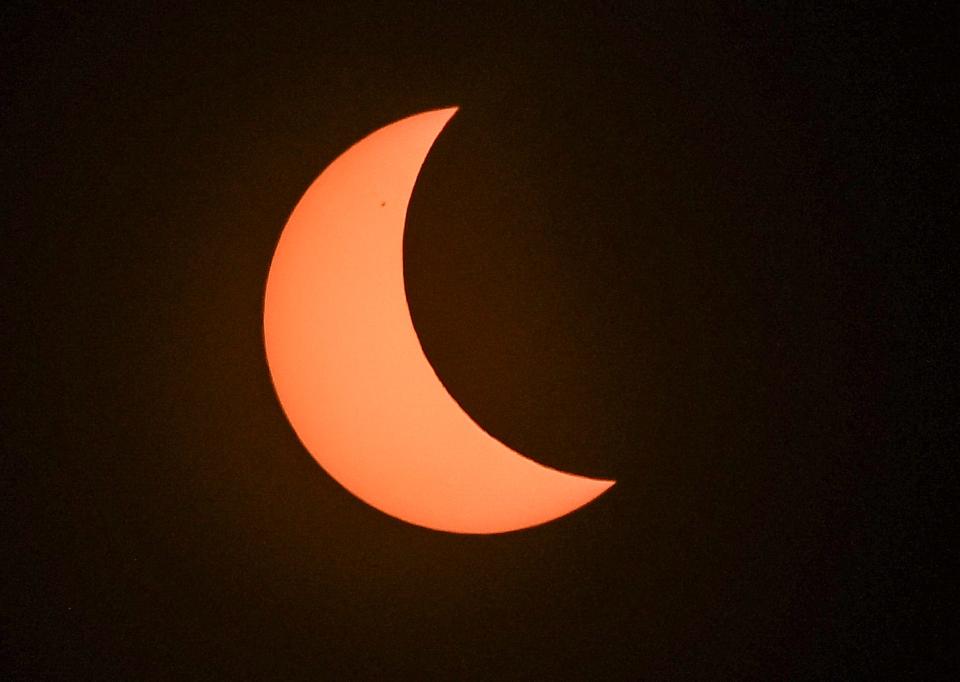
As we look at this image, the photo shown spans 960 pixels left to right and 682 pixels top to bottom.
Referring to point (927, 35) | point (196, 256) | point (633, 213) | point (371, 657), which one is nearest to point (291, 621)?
point (371, 657)

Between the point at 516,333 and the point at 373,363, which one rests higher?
the point at 516,333

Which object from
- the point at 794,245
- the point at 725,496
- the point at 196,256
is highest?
the point at 794,245

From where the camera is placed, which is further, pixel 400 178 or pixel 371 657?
pixel 371 657

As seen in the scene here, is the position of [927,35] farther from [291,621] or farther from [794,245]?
[291,621]

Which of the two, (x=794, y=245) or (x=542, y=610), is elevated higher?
(x=794, y=245)
